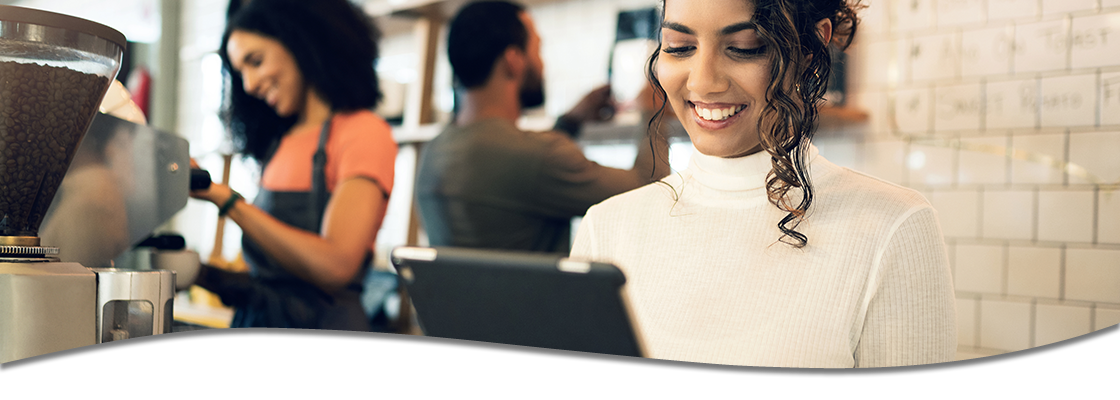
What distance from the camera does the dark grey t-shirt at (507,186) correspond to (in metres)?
0.49

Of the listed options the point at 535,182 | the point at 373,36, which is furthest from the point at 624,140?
the point at 373,36

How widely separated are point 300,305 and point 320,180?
12cm

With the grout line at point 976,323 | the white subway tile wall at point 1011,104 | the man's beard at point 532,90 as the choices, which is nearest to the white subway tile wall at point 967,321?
the grout line at point 976,323

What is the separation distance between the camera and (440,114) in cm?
90

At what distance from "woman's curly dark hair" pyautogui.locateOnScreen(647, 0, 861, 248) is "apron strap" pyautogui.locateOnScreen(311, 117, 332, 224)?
48cm

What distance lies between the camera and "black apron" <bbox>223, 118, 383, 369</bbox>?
2.27ft

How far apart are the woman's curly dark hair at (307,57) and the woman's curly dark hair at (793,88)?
51cm

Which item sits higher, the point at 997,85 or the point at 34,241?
the point at 997,85

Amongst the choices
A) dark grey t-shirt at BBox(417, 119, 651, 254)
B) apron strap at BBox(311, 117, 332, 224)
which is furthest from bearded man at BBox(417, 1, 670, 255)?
apron strap at BBox(311, 117, 332, 224)

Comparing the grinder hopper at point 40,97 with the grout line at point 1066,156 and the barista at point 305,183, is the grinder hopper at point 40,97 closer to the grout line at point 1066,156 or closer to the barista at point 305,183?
the barista at point 305,183

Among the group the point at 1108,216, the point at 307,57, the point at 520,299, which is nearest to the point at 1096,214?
the point at 1108,216

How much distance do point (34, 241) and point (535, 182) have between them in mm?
296
